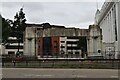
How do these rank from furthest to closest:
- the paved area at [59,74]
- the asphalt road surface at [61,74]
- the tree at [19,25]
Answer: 1. the tree at [19,25]
2. the paved area at [59,74]
3. the asphalt road surface at [61,74]

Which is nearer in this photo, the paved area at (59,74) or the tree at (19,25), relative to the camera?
the paved area at (59,74)

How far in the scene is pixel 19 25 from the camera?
87.3 metres

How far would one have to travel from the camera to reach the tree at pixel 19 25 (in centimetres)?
8650

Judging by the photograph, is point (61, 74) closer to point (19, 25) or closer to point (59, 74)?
point (59, 74)

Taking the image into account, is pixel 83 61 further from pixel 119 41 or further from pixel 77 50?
pixel 77 50

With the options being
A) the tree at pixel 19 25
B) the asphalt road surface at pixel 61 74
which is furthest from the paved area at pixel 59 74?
the tree at pixel 19 25

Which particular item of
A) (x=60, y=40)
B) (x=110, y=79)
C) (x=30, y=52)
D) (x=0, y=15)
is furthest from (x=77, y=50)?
(x=110, y=79)

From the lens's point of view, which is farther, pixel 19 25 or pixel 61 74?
pixel 19 25

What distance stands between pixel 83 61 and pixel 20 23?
171ft

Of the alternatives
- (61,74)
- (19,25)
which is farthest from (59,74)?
(19,25)

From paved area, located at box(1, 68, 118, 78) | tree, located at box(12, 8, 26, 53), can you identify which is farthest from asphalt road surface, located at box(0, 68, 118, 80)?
tree, located at box(12, 8, 26, 53)

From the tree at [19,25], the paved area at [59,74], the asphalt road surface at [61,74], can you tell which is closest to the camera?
the asphalt road surface at [61,74]

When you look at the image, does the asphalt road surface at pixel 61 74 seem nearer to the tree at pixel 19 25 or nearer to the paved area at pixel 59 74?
the paved area at pixel 59 74

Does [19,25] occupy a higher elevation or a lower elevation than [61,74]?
higher
